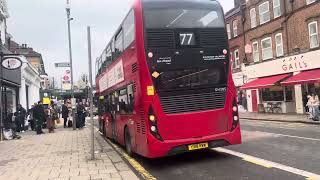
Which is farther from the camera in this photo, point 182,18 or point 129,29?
point 129,29

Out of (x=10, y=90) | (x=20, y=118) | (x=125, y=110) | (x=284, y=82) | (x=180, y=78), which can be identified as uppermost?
(x=10, y=90)

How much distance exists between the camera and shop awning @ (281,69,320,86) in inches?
1115

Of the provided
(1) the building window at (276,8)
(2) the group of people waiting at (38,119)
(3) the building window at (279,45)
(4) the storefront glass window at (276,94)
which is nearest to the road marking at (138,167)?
(2) the group of people waiting at (38,119)

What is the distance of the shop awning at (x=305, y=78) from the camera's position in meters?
28.3

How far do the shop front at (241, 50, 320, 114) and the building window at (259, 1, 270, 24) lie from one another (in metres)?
3.32

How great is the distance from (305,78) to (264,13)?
968cm

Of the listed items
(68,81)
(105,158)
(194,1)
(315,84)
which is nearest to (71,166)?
(105,158)

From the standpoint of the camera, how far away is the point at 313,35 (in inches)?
1226

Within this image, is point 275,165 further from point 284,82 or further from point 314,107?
point 284,82

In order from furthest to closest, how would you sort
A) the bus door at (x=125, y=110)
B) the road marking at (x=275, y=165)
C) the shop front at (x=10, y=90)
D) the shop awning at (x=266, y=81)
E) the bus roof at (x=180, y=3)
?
the shop awning at (x=266, y=81), the shop front at (x=10, y=90), the bus door at (x=125, y=110), the bus roof at (x=180, y=3), the road marking at (x=275, y=165)

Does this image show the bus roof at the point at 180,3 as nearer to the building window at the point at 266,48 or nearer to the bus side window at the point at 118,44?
the bus side window at the point at 118,44

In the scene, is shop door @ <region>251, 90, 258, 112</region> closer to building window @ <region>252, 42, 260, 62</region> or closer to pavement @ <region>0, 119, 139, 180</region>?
building window @ <region>252, 42, 260, 62</region>

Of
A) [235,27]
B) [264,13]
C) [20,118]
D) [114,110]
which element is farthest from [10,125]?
[235,27]

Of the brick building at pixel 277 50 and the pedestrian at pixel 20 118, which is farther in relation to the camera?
the brick building at pixel 277 50
